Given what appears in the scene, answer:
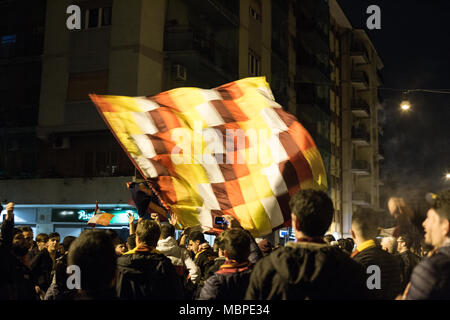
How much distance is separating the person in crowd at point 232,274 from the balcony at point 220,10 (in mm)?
18670

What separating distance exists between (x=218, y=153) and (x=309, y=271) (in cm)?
373

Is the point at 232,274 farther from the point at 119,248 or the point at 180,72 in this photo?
the point at 180,72

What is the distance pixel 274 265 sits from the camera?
2.81 meters

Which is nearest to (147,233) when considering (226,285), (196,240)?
(226,285)

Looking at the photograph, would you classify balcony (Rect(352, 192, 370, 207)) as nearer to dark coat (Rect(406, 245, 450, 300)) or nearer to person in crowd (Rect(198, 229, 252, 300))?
person in crowd (Rect(198, 229, 252, 300))

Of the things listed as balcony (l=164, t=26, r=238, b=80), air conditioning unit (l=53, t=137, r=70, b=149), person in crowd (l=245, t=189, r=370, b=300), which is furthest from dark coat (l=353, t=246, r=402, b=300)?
air conditioning unit (l=53, t=137, r=70, b=149)

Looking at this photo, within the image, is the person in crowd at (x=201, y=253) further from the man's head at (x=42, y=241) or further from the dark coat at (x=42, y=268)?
the man's head at (x=42, y=241)

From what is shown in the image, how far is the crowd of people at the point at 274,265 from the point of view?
9.04ft

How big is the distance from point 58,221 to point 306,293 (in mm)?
18616

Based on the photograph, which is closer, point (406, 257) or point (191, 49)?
point (406, 257)

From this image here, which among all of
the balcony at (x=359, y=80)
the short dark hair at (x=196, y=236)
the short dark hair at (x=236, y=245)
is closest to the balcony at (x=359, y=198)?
the balcony at (x=359, y=80)

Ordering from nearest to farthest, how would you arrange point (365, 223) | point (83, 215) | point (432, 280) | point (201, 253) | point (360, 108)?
point (432, 280) < point (365, 223) < point (201, 253) < point (83, 215) < point (360, 108)
